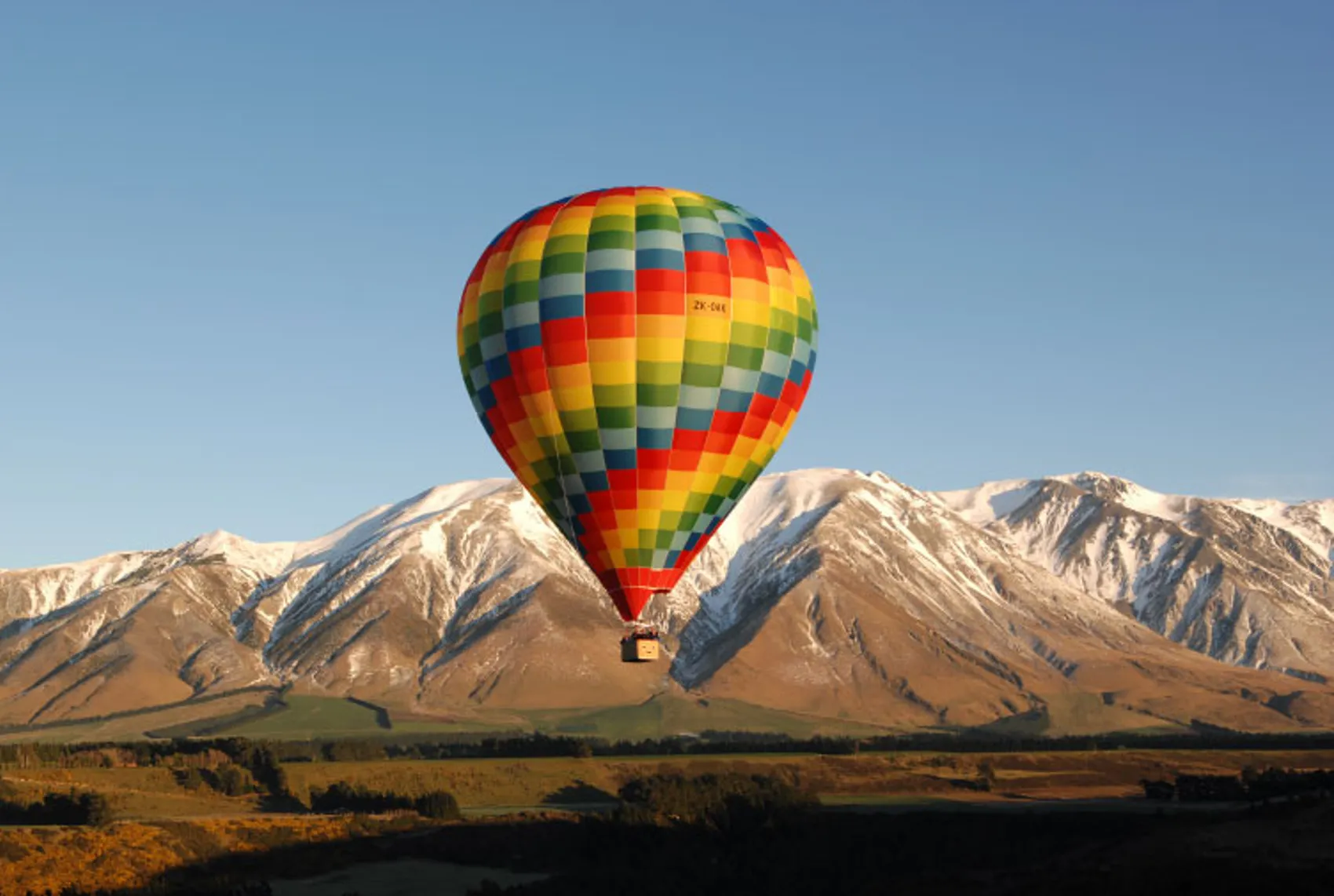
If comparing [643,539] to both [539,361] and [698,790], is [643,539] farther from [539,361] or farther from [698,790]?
[698,790]

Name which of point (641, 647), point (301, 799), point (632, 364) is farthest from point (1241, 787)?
point (641, 647)

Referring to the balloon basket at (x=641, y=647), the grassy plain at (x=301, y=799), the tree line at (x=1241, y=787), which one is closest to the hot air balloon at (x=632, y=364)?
the balloon basket at (x=641, y=647)

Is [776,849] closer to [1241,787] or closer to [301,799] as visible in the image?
[1241,787]

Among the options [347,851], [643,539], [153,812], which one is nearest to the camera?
[643,539]

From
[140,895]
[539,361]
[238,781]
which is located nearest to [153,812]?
[238,781]

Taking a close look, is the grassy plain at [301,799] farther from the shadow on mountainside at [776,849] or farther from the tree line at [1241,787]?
the tree line at [1241,787]
